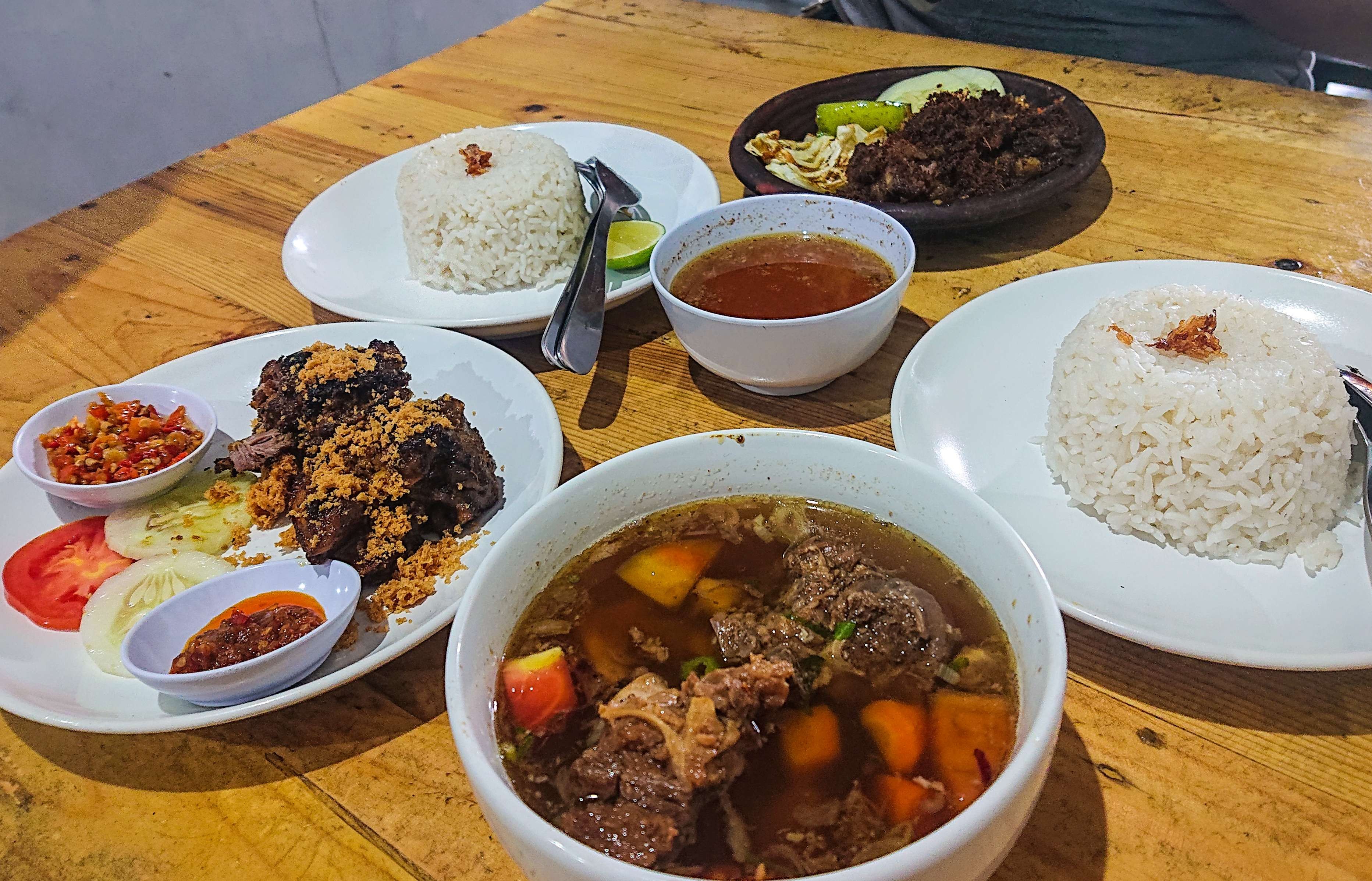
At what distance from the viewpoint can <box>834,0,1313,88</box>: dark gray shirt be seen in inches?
152

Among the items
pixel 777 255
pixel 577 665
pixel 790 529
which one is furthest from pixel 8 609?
pixel 777 255

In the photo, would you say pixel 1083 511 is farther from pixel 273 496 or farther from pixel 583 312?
pixel 273 496

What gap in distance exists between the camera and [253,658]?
1.43m

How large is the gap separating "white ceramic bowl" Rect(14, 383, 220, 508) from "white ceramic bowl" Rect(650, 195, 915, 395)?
1.17 meters

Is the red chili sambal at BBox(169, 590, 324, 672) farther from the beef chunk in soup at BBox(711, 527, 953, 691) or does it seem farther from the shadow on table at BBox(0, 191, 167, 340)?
the shadow on table at BBox(0, 191, 167, 340)

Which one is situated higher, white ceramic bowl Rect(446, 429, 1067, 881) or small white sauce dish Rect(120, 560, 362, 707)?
white ceramic bowl Rect(446, 429, 1067, 881)

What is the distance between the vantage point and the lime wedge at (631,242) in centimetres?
247

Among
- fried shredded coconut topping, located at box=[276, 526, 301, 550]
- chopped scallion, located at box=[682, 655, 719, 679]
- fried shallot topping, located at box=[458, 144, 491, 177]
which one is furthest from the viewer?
fried shallot topping, located at box=[458, 144, 491, 177]

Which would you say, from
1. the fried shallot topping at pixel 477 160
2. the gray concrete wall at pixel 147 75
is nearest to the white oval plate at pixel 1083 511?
the fried shallot topping at pixel 477 160

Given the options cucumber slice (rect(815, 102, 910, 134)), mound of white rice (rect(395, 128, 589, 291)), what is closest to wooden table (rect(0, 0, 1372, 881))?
mound of white rice (rect(395, 128, 589, 291))

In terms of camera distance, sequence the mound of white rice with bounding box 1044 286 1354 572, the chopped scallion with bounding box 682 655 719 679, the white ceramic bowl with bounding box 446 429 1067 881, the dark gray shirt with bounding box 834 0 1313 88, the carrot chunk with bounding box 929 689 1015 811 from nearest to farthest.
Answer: the white ceramic bowl with bounding box 446 429 1067 881
the carrot chunk with bounding box 929 689 1015 811
the chopped scallion with bounding box 682 655 719 679
the mound of white rice with bounding box 1044 286 1354 572
the dark gray shirt with bounding box 834 0 1313 88

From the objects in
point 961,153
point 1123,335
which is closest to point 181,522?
point 1123,335

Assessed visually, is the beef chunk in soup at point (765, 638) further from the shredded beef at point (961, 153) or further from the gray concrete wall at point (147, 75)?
the gray concrete wall at point (147, 75)

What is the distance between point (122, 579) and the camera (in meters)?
1.69
